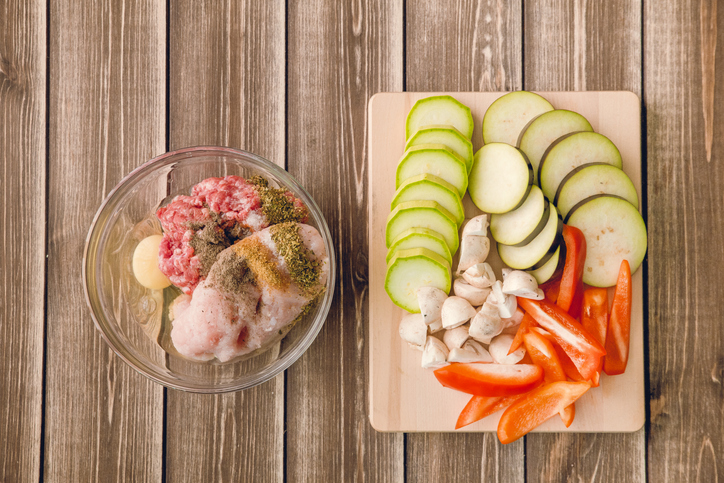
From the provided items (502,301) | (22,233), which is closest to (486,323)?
(502,301)

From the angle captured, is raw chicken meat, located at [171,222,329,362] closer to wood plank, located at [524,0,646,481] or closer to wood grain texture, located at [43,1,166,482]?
wood grain texture, located at [43,1,166,482]

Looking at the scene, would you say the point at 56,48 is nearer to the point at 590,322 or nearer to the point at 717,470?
the point at 590,322

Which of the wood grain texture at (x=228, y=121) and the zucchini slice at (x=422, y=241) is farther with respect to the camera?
the wood grain texture at (x=228, y=121)

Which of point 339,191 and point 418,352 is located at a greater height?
point 339,191

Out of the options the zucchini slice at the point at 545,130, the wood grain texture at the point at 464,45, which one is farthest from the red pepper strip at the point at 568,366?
the wood grain texture at the point at 464,45

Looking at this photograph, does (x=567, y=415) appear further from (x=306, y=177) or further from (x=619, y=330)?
(x=306, y=177)

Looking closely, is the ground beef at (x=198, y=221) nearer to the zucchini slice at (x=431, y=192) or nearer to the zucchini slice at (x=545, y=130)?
the zucchini slice at (x=431, y=192)

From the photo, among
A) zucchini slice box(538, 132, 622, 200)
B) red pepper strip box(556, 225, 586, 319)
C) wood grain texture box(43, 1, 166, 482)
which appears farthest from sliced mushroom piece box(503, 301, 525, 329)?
wood grain texture box(43, 1, 166, 482)
